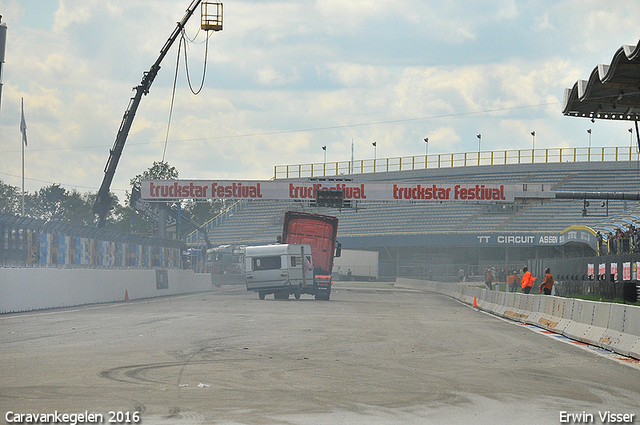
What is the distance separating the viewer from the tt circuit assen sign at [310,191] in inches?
2025

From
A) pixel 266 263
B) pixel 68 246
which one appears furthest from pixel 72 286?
pixel 266 263

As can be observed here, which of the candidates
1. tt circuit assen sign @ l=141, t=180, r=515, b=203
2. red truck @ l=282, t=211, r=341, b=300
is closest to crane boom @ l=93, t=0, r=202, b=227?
tt circuit assen sign @ l=141, t=180, r=515, b=203

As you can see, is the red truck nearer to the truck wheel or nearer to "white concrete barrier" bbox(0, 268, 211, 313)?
the truck wheel

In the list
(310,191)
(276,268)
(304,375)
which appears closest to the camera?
(304,375)

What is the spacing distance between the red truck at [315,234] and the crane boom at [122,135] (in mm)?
12158

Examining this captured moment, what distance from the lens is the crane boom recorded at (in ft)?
155

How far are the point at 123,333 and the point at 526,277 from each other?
17.9m

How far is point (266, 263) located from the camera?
118ft

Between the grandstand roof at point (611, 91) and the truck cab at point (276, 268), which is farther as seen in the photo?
the truck cab at point (276, 268)

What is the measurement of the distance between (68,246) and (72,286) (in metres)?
1.42

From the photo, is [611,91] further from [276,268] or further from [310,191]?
[310,191]

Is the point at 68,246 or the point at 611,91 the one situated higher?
the point at 611,91

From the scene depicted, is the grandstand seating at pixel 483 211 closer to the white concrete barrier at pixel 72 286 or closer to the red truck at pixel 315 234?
the red truck at pixel 315 234

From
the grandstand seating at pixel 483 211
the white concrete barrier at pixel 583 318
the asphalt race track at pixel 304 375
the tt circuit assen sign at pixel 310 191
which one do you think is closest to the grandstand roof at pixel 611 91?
the white concrete barrier at pixel 583 318
